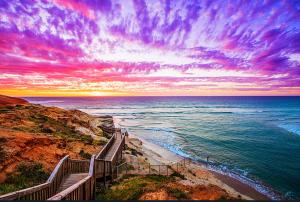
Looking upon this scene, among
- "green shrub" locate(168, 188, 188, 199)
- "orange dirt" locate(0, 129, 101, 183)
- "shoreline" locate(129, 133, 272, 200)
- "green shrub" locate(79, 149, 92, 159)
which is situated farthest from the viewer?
"green shrub" locate(79, 149, 92, 159)

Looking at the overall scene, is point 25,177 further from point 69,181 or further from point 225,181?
point 225,181

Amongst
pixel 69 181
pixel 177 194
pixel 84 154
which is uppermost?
pixel 69 181

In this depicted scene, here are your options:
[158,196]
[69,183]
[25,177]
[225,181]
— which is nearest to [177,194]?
[158,196]

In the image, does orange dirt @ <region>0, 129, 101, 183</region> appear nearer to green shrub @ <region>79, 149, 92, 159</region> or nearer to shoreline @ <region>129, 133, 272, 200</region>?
green shrub @ <region>79, 149, 92, 159</region>

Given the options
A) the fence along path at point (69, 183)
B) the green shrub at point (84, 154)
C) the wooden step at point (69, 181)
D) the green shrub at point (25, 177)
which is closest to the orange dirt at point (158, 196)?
the fence along path at point (69, 183)

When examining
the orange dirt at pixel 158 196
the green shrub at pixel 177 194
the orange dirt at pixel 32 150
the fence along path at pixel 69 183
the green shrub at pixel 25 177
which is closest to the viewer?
the fence along path at pixel 69 183

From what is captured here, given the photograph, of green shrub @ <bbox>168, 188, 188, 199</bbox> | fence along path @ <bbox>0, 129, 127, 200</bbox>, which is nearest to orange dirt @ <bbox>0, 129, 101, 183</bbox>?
fence along path @ <bbox>0, 129, 127, 200</bbox>

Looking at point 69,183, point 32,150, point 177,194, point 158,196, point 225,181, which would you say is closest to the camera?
point 158,196

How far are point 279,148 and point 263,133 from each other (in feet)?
45.3

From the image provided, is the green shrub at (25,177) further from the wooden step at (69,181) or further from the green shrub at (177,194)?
the green shrub at (177,194)

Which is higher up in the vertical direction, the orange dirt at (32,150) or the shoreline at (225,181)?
the orange dirt at (32,150)

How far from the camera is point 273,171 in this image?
26016mm

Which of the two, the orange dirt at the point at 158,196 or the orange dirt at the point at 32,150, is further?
the orange dirt at the point at 32,150

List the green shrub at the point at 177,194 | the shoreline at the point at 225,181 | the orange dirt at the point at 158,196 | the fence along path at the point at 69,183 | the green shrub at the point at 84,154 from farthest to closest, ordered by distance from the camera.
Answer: the green shrub at the point at 84,154
the shoreline at the point at 225,181
the green shrub at the point at 177,194
the orange dirt at the point at 158,196
the fence along path at the point at 69,183
